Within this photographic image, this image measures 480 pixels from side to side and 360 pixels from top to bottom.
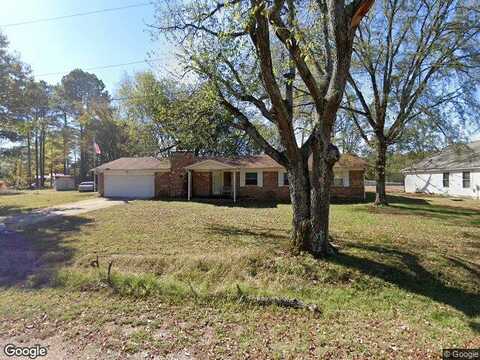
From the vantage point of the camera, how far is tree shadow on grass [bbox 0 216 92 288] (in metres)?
5.66

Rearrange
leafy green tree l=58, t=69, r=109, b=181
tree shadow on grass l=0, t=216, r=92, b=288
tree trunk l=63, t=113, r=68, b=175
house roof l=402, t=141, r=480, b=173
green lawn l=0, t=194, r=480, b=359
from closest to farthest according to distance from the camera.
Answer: green lawn l=0, t=194, r=480, b=359
tree shadow on grass l=0, t=216, r=92, b=288
house roof l=402, t=141, r=480, b=173
leafy green tree l=58, t=69, r=109, b=181
tree trunk l=63, t=113, r=68, b=175

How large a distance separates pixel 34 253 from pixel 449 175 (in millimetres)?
27603

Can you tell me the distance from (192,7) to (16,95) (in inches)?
696

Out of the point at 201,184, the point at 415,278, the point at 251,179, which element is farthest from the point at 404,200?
the point at 415,278

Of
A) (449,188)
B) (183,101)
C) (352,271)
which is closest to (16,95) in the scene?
(183,101)

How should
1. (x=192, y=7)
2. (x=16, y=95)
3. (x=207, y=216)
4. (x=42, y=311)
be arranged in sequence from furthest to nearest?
1. (x=16, y=95)
2. (x=207, y=216)
3. (x=192, y=7)
4. (x=42, y=311)

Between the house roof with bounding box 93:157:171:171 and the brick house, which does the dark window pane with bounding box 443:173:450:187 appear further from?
the house roof with bounding box 93:157:171:171

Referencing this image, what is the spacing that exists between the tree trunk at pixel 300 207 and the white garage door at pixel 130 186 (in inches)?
668

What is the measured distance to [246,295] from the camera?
186 inches

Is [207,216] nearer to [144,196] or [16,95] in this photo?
[144,196]

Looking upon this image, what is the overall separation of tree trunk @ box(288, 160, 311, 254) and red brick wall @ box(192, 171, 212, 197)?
52.1 feet

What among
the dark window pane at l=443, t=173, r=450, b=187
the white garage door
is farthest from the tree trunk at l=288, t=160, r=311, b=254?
the dark window pane at l=443, t=173, r=450, b=187

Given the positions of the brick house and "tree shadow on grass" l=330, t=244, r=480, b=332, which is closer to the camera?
"tree shadow on grass" l=330, t=244, r=480, b=332

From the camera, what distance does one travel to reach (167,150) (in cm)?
2683
